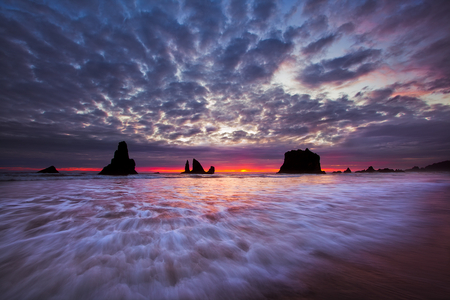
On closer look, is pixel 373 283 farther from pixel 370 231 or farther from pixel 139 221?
pixel 139 221

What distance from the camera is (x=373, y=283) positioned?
5.79 feet

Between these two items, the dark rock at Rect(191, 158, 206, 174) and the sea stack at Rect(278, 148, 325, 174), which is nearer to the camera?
the dark rock at Rect(191, 158, 206, 174)

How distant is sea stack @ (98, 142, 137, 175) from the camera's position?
49938 mm

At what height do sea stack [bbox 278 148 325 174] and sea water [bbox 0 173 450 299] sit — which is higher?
sea stack [bbox 278 148 325 174]

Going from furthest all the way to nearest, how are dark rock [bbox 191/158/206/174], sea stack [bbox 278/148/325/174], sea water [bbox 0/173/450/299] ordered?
sea stack [bbox 278/148/325/174], dark rock [bbox 191/158/206/174], sea water [bbox 0/173/450/299]

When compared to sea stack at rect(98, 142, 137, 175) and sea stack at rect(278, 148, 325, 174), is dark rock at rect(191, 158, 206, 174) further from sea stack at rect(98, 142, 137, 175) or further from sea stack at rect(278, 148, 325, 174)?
sea stack at rect(278, 148, 325, 174)

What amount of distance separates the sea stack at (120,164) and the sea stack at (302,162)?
227 feet

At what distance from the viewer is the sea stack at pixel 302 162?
3039 inches

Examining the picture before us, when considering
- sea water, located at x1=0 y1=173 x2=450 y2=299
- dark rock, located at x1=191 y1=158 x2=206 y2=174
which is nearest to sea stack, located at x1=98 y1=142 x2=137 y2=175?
dark rock, located at x1=191 y1=158 x2=206 y2=174

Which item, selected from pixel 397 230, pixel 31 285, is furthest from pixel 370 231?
pixel 31 285

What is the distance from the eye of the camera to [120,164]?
2019 inches

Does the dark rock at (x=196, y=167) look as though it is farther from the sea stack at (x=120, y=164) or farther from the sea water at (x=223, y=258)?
the sea water at (x=223, y=258)

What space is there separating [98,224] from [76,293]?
2454 mm

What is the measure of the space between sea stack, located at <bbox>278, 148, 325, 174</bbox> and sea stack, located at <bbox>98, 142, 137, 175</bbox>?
69150 millimetres
